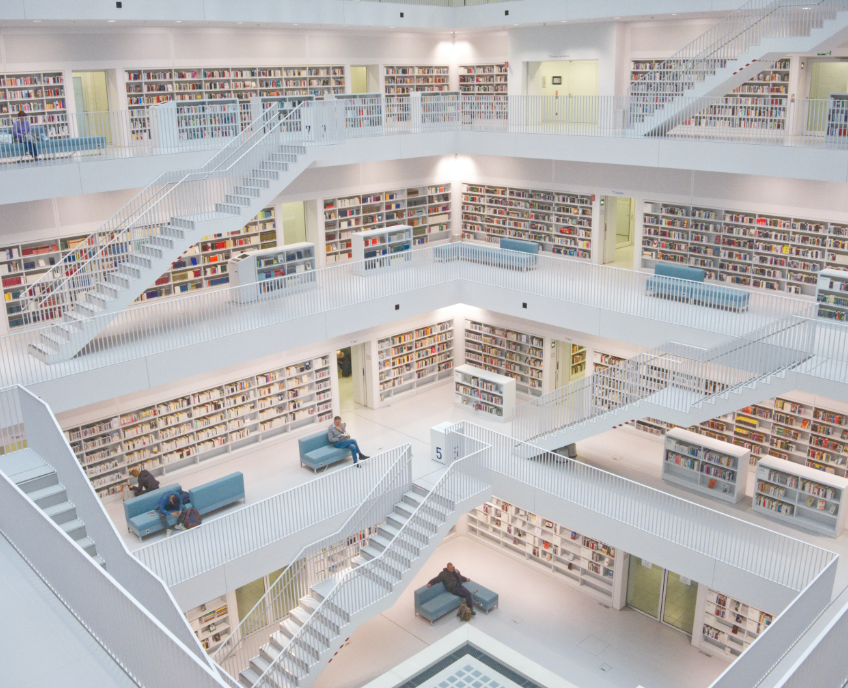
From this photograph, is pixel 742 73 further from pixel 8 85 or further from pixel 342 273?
pixel 8 85

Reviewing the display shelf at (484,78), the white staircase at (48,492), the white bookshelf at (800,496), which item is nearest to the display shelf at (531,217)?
the display shelf at (484,78)

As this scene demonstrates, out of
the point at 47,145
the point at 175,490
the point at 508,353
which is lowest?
the point at 175,490

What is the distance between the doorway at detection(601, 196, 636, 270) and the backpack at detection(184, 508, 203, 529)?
11.0 m

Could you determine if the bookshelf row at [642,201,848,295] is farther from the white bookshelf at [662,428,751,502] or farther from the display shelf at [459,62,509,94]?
the display shelf at [459,62,509,94]

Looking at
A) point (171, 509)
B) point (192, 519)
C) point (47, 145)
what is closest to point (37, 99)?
point (47, 145)

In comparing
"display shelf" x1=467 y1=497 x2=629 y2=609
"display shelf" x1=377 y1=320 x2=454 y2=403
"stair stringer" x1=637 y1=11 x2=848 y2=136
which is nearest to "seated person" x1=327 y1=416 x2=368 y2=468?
"display shelf" x1=377 y1=320 x2=454 y2=403

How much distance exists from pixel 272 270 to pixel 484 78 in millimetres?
8798

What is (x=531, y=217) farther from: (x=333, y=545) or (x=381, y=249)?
(x=333, y=545)

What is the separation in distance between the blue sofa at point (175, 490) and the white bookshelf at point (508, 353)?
301 inches

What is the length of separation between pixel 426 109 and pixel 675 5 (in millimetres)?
5595

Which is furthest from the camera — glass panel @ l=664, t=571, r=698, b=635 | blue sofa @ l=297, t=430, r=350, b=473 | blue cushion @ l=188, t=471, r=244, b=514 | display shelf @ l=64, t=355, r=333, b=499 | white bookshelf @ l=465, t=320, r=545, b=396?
white bookshelf @ l=465, t=320, r=545, b=396

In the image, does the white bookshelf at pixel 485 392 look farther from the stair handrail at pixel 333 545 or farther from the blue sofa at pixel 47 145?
the blue sofa at pixel 47 145

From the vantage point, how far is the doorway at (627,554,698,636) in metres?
14.8

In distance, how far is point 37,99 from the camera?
48.6ft
